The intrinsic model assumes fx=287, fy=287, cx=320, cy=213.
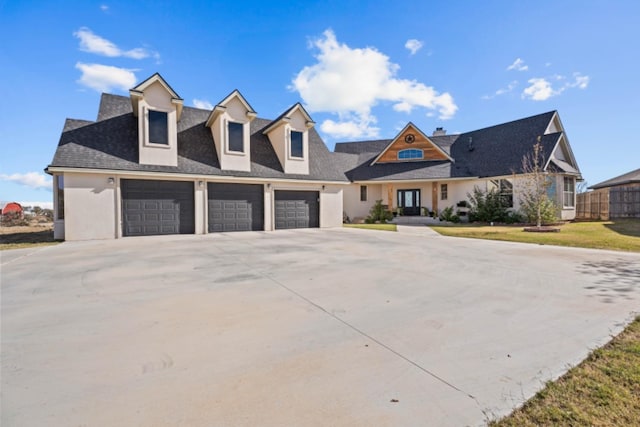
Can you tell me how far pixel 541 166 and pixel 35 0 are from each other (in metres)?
26.2

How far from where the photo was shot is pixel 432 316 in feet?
13.0

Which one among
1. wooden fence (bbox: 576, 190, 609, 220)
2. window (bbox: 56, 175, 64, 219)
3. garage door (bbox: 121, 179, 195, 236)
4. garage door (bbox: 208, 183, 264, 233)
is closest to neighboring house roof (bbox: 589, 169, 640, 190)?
wooden fence (bbox: 576, 190, 609, 220)

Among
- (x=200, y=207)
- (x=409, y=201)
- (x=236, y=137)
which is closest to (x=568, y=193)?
(x=409, y=201)

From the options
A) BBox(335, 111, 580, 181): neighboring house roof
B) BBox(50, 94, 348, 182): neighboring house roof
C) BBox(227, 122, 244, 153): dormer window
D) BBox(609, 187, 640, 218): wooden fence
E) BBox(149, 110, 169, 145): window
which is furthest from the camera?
BBox(335, 111, 580, 181): neighboring house roof

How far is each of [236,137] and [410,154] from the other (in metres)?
15.0

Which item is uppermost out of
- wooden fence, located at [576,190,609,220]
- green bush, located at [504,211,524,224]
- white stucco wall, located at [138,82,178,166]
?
white stucco wall, located at [138,82,178,166]

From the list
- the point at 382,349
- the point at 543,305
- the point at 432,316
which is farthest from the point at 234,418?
the point at 543,305

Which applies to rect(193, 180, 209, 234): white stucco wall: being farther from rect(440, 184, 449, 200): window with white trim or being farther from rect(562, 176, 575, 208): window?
rect(562, 176, 575, 208): window

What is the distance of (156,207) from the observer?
1388cm

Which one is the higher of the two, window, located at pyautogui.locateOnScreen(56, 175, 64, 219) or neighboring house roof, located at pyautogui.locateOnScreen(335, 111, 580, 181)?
neighboring house roof, located at pyautogui.locateOnScreen(335, 111, 580, 181)

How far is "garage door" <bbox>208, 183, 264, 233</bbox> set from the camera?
603 inches

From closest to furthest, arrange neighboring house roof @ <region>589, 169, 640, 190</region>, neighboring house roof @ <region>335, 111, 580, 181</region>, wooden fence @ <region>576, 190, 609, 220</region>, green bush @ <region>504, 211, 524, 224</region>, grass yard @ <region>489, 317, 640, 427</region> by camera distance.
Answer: grass yard @ <region>489, 317, 640, 427</region>, green bush @ <region>504, 211, 524, 224</region>, neighboring house roof @ <region>335, 111, 580, 181</region>, wooden fence @ <region>576, 190, 609, 220</region>, neighboring house roof @ <region>589, 169, 640, 190</region>

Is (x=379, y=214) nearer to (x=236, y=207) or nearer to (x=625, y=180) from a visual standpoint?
(x=236, y=207)

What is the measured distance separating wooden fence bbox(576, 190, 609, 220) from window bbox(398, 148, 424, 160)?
12397mm
